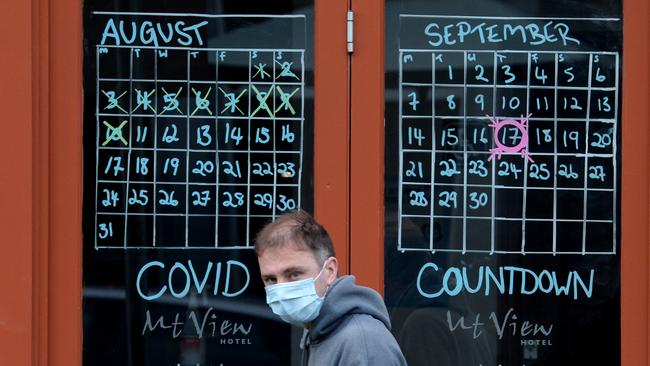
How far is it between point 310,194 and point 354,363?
2.05 m

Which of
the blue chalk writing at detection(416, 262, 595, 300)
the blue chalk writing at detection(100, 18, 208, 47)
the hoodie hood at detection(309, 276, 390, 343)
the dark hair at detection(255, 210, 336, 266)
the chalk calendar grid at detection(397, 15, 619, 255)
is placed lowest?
the blue chalk writing at detection(416, 262, 595, 300)

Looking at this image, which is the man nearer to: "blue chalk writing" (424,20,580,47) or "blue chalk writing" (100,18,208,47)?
"blue chalk writing" (100,18,208,47)

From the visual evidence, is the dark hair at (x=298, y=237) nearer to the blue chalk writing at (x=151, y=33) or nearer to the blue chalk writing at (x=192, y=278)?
the blue chalk writing at (x=192, y=278)

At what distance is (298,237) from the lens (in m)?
3.32

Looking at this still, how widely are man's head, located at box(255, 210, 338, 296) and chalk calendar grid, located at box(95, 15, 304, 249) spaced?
5.77 ft

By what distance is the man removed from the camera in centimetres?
325

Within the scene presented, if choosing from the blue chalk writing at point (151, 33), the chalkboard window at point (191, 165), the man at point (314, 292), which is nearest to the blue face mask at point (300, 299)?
the man at point (314, 292)

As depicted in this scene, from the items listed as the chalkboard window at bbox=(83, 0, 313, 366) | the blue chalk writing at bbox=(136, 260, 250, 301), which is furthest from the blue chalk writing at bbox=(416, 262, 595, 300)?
the blue chalk writing at bbox=(136, 260, 250, 301)

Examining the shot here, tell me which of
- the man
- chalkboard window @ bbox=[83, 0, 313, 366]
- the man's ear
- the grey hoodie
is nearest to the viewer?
the grey hoodie

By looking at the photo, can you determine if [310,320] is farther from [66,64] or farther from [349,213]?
[66,64]

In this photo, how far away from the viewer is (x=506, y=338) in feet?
16.9

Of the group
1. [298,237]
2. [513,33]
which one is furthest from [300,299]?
[513,33]

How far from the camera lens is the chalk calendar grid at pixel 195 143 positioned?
511cm

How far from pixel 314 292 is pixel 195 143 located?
76.8 inches
